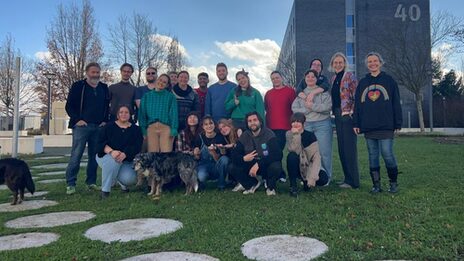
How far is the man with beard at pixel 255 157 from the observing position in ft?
16.7

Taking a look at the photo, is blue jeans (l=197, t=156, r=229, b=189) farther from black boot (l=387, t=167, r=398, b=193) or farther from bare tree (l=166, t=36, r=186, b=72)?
bare tree (l=166, t=36, r=186, b=72)

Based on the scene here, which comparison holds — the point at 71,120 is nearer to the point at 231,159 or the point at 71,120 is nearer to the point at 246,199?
the point at 231,159

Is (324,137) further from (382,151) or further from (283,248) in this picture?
(283,248)

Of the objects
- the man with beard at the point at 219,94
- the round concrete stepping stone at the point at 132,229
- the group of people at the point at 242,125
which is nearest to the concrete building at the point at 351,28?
the man with beard at the point at 219,94

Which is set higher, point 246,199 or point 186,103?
point 186,103

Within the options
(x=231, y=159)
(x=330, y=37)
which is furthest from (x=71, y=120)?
(x=330, y=37)

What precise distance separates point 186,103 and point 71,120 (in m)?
1.86

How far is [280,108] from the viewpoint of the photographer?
6082 millimetres

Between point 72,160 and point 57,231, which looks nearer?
point 57,231

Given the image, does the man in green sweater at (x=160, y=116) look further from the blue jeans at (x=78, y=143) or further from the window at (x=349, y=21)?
the window at (x=349, y=21)

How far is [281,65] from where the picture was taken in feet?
124

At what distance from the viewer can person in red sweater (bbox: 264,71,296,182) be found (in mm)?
6066

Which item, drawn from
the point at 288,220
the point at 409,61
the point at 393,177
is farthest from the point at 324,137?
the point at 409,61

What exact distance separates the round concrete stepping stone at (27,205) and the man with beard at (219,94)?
289 centimetres
